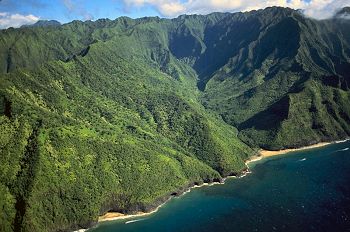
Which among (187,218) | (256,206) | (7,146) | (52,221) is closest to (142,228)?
(187,218)

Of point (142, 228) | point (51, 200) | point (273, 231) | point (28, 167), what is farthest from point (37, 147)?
point (273, 231)

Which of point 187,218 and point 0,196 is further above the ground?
point 0,196

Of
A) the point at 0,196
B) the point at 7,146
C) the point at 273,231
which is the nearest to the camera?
the point at 273,231

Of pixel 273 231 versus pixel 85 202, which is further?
pixel 85 202

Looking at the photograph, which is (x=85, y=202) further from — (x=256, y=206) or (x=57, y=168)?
(x=256, y=206)

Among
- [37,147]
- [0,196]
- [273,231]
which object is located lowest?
[273,231]

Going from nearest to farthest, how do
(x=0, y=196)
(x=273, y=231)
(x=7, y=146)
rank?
1. (x=273, y=231)
2. (x=0, y=196)
3. (x=7, y=146)

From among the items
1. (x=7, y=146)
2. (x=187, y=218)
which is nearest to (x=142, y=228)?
(x=187, y=218)

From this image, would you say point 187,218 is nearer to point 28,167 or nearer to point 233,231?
point 233,231

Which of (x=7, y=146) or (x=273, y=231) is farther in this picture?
(x=7, y=146)
